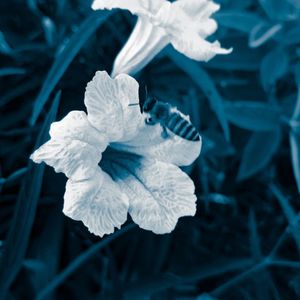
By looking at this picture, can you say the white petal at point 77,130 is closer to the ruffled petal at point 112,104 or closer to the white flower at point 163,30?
the ruffled petal at point 112,104

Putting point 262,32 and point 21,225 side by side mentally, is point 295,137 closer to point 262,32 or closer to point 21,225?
point 262,32

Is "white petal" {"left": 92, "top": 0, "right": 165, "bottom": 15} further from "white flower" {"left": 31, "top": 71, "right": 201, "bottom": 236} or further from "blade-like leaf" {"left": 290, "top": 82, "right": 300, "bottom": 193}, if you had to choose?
"blade-like leaf" {"left": 290, "top": 82, "right": 300, "bottom": 193}

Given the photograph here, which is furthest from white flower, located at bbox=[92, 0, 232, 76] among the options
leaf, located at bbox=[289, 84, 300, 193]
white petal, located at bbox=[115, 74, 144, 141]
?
leaf, located at bbox=[289, 84, 300, 193]

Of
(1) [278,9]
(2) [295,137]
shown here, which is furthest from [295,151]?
(1) [278,9]

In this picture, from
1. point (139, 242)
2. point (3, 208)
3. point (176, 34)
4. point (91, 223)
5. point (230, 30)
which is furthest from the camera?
point (230, 30)

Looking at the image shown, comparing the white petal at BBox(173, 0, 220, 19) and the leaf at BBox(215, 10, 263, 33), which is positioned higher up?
the white petal at BBox(173, 0, 220, 19)

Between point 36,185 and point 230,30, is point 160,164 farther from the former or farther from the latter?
Result: point 230,30

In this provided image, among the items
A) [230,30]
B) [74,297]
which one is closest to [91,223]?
[74,297]
